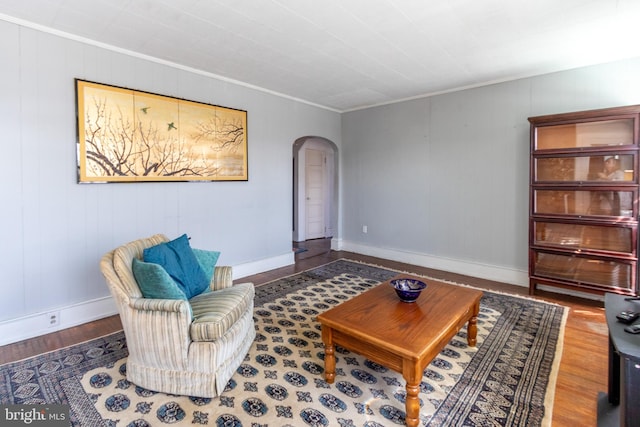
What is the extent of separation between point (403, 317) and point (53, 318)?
3118 millimetres

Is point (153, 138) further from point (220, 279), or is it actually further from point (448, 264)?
point (448, 264)

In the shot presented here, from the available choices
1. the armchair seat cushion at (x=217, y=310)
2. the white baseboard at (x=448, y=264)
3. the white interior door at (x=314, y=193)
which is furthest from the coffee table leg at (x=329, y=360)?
the white interior door at (x=314, y=193)

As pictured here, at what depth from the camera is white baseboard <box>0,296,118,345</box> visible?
2.71m

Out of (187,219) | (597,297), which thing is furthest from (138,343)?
(597,297)

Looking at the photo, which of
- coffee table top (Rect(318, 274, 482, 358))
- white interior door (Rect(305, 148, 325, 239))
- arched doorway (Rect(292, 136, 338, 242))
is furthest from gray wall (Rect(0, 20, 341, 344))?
white interior door (Rect(305, 148, 325, 239))

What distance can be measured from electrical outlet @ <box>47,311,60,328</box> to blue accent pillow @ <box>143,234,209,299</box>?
1.42 meters

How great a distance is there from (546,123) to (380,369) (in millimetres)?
3301

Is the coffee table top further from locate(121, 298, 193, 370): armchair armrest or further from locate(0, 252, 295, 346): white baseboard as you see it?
locate(0, 252, 295, 346): white baseboard

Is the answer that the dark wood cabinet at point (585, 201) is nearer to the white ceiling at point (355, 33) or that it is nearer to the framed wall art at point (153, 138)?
the white ceiling at point (355, 33)

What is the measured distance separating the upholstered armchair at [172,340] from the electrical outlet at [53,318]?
1.36m

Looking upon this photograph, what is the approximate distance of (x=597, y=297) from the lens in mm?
3654

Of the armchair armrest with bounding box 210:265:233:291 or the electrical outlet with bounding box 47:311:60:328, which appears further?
the electrical outlet with bounding box 47:311:60:328

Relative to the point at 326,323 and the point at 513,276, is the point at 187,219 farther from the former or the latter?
the point at 513,276

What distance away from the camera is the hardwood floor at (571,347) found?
6.34 ft
